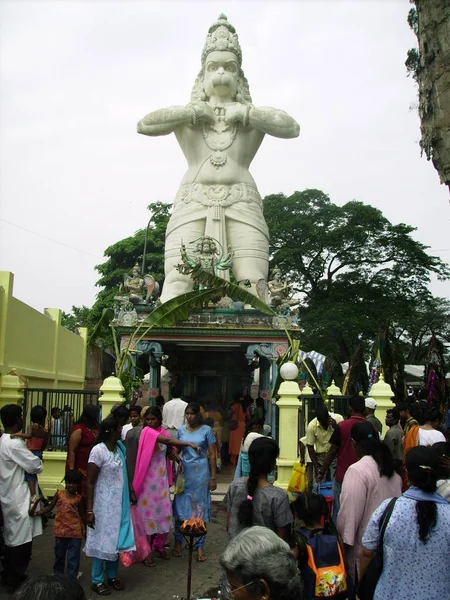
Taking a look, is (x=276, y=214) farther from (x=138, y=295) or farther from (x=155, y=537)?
(x=155, y=537)

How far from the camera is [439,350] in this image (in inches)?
522

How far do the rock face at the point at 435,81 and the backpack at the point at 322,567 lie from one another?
2.02 metres

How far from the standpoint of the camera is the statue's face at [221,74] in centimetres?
1408

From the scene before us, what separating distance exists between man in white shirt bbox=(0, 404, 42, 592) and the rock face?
4.07 metres

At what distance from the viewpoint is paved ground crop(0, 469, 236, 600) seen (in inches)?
207

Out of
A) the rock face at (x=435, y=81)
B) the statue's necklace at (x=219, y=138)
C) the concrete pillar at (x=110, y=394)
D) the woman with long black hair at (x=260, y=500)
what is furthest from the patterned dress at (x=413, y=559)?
the statue's necklace at (x=219, y=138)

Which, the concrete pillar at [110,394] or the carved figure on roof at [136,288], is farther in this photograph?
the carved figure on roof at [136,288]

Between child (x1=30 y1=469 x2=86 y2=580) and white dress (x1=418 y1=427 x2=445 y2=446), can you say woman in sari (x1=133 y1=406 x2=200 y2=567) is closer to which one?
child (x1=30 y1=469 x2=86 y2=580)

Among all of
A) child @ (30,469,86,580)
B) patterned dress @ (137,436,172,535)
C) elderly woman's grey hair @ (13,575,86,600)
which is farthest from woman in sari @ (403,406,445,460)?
elderly woman's grey hair @ (13,575,86,600)

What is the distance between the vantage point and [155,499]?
6.00m

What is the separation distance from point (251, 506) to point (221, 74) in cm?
1210

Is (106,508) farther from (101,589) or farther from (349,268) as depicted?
(349,268)

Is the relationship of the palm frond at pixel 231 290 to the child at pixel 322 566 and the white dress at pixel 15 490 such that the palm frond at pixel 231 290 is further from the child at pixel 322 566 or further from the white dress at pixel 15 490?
the child at pixel 322 566

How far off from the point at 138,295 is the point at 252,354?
7.67ft
